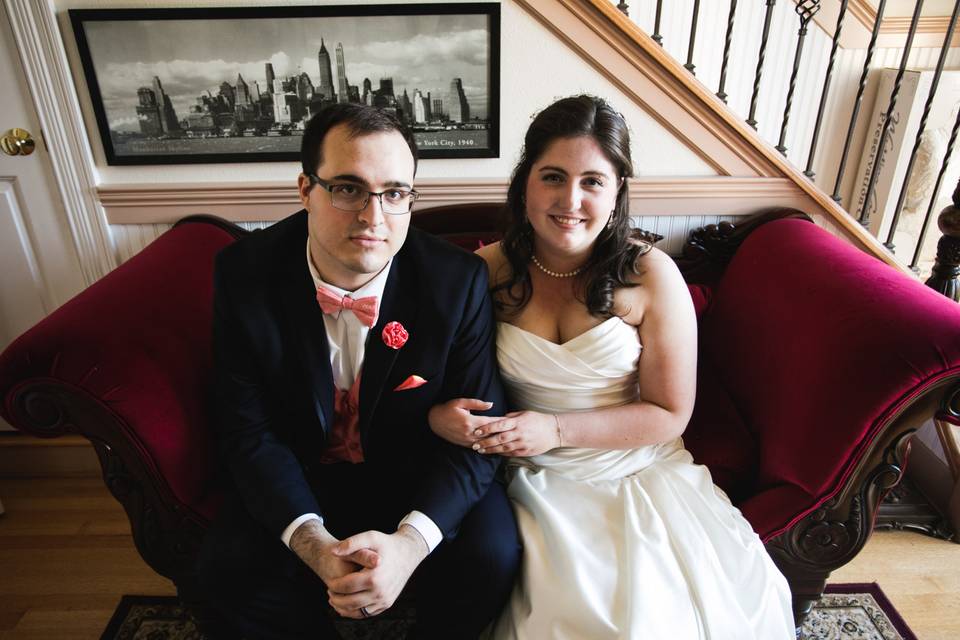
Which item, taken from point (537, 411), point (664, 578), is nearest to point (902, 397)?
point (664, 578)

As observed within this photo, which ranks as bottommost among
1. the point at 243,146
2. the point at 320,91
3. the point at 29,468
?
the point at 29,468

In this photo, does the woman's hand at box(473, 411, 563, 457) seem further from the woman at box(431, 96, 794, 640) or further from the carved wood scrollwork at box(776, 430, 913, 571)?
the carved wood scrollwork at box(776, 430, 913, 571)

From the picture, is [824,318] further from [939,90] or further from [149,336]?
[939,90]

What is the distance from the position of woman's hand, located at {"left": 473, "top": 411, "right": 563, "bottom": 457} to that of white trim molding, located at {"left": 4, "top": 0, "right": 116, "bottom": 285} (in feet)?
5.25

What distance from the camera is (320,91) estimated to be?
6.30ft

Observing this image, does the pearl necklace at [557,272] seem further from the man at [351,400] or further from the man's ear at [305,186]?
the man's ear at [305,186]

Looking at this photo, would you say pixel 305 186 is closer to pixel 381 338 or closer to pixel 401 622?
pixel 381 338

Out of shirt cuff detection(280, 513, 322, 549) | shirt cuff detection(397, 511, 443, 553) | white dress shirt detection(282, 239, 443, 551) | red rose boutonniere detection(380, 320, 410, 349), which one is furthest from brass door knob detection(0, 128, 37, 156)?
shirt cuff detection(397, 511, 443, 553)

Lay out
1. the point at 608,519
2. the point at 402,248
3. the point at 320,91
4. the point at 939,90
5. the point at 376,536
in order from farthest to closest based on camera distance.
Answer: the point at 939,90
the point at 320,91
the point at 402,248
the point at 608,519
the point at 376,536

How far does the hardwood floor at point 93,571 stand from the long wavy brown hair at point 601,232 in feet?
4.11

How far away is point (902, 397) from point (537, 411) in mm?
777

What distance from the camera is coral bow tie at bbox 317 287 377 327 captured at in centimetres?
129

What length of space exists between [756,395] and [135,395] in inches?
60.8

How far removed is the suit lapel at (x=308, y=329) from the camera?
1320 millimetres
